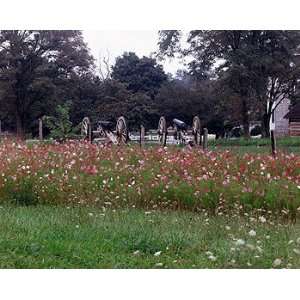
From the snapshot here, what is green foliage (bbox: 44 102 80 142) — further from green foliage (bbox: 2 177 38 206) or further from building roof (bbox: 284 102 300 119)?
building roof (bbox: 284 102 300 119)

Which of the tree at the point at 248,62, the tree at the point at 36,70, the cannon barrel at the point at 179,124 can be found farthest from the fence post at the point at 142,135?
the tree at the point at 36,70

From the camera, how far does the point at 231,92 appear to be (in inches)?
355

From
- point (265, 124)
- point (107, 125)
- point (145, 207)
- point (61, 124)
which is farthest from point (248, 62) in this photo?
point (145, 207)

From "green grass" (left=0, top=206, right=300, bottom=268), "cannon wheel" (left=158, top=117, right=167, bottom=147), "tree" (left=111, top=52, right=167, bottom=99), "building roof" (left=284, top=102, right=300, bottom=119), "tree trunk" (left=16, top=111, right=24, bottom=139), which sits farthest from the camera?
"cannon wheel" (left=158, top=117, right=167, bottom=147)

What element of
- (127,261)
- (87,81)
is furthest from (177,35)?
(127,261)

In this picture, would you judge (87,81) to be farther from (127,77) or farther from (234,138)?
(234,138)

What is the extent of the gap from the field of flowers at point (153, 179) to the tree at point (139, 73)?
1123mm

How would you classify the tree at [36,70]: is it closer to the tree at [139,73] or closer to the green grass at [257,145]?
the tree at [139,73]

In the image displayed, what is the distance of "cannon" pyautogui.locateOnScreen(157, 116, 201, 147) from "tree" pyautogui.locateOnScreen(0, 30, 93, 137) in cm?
170

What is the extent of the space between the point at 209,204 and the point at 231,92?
3.46m

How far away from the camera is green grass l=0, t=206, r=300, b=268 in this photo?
4184 mm

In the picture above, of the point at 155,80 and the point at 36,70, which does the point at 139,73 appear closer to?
the point at 155,80

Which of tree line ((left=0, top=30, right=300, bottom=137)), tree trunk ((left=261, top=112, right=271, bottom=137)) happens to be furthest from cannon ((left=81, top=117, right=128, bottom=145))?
tree trunk ((left=261, top=112, right=271, bottom=137))

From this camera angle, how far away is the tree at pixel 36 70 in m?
7.83
